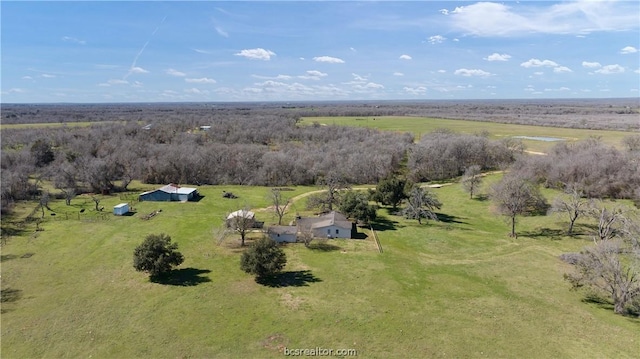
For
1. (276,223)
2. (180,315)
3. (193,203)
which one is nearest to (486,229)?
(276,223)

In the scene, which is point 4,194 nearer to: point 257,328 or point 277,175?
point 277,175

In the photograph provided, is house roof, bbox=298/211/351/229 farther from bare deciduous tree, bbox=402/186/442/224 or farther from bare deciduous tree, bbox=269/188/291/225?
bare deciduous tree, bbox=402/186/442/224

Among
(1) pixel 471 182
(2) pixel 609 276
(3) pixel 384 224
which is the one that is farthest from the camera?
(1) pixel 471 182

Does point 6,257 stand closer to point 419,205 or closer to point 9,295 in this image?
point 9,295

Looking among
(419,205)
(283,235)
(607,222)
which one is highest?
(607,222)

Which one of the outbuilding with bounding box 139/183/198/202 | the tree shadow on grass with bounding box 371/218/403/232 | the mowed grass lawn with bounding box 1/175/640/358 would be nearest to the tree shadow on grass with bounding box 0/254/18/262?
the mowed grass lawn with bounding box 1/175/640/358

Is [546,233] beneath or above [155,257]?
beneath
